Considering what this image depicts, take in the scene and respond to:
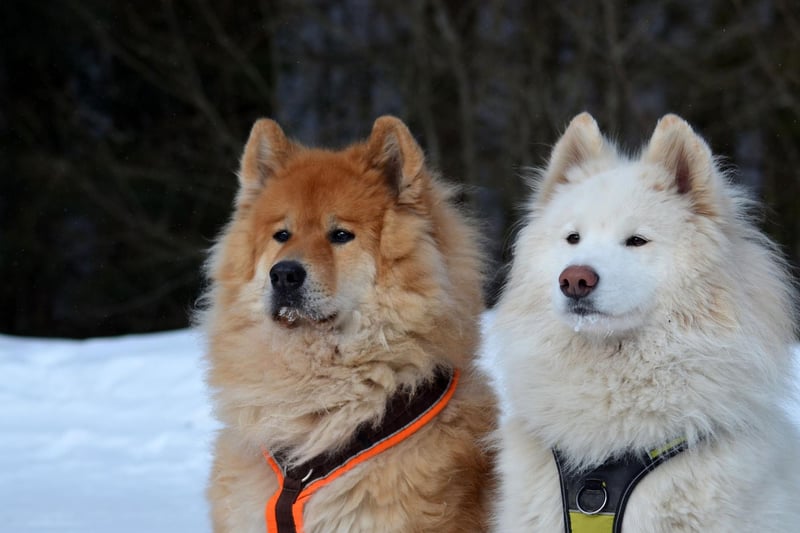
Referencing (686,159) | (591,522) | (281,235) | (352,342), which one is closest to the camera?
(591,522)

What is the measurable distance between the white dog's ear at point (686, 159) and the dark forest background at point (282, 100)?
9290mm

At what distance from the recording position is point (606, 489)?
294 centimetres

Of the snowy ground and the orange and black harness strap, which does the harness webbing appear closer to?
the orange and black harness strap

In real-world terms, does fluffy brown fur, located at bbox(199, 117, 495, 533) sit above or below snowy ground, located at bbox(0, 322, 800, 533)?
above

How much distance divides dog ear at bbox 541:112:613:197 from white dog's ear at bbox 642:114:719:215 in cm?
27

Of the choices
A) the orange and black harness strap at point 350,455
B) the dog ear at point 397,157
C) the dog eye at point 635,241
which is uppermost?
the dog ear at point 397,157

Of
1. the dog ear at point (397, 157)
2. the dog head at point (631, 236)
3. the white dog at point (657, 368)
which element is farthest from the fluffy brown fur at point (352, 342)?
the dog head at point (631, 236)

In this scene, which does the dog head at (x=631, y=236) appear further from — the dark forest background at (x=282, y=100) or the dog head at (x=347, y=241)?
the dark forest background at (x=282, y=100)

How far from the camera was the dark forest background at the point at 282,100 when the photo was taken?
42.4 feet

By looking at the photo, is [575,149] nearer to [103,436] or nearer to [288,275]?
[288,275]

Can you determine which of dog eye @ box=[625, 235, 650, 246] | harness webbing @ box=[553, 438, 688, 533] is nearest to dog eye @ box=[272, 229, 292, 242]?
dog eye @ box=[625, 235, 650, 246]

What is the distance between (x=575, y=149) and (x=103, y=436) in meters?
4.81

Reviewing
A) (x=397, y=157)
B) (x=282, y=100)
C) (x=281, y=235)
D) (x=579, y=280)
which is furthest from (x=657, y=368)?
(x=282, y=100)

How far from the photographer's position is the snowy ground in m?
5.44
